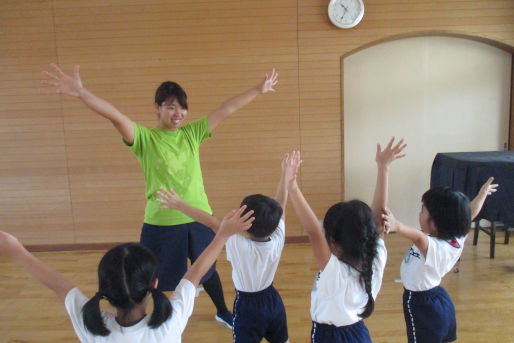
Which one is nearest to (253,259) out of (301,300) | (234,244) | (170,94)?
(234,244)

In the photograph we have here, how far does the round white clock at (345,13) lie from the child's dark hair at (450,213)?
2516 mm

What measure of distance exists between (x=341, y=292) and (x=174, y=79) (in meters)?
3.07

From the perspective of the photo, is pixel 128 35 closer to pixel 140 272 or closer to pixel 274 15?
pixel 274 15

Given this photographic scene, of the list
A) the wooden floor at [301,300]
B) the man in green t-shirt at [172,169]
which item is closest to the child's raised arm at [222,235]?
the man in green t-shirt at [172,169]

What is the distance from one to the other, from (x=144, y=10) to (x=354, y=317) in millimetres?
3474

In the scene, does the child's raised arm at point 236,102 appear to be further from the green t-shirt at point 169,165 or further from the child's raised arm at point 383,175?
the child's raised arm at point 383,175

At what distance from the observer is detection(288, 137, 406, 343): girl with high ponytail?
1262mm

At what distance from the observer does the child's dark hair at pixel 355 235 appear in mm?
1253

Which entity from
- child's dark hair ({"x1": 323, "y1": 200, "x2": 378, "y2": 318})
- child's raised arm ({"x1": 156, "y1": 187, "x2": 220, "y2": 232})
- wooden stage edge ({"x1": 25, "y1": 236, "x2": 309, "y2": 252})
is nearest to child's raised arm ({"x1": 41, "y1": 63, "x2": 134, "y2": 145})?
child's raised arm ({"x1": 156, "y1": 187, "x2": 220, "y2": 232})

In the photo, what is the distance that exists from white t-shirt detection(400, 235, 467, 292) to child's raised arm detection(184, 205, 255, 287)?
79cm

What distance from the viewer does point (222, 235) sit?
4.17 ft

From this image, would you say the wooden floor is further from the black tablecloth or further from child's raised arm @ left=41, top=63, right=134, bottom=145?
child's raised arm @ left=41, top=63, right=134, bottom=145

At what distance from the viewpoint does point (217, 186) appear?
4020 mm

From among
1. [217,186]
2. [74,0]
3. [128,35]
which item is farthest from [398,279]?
[74,0]
